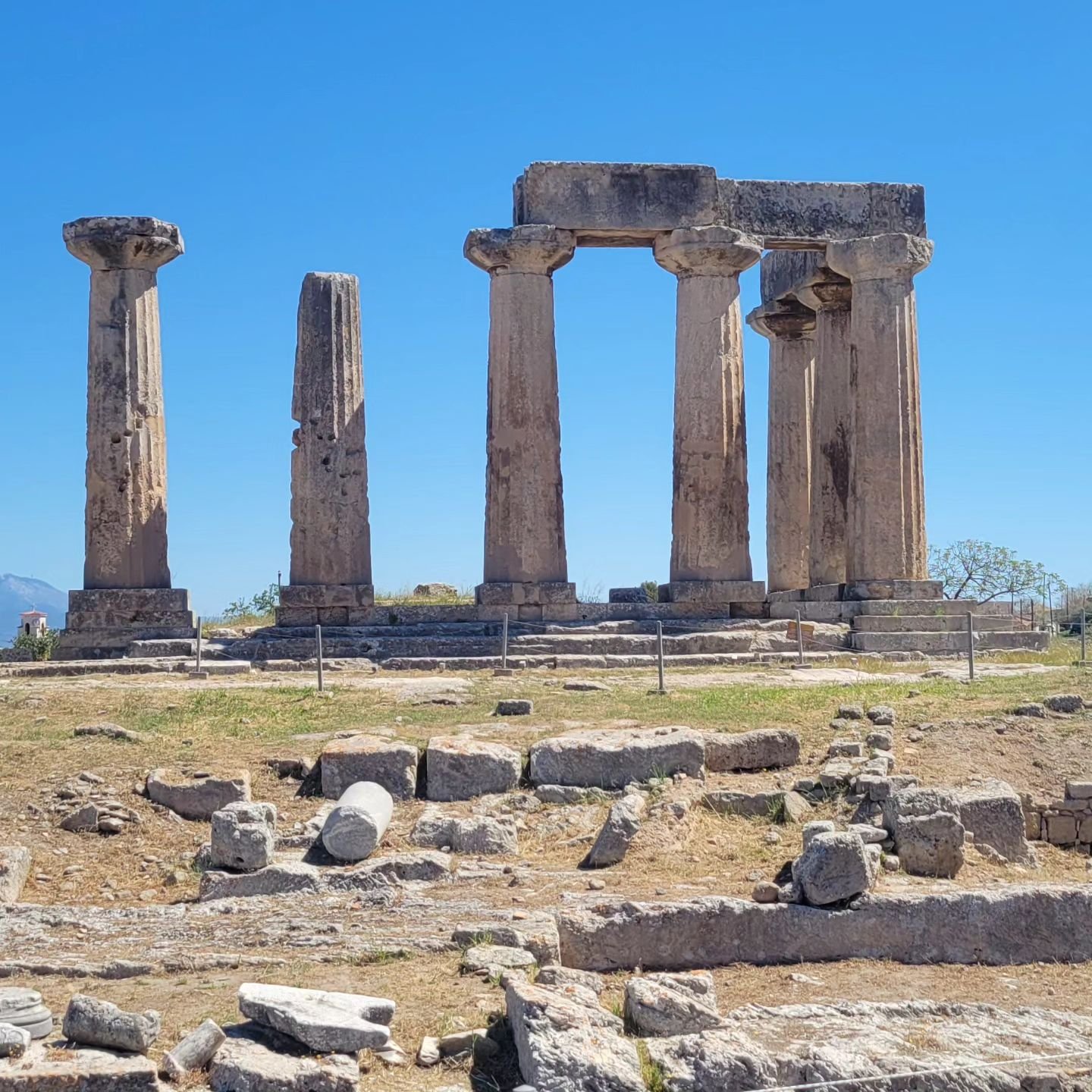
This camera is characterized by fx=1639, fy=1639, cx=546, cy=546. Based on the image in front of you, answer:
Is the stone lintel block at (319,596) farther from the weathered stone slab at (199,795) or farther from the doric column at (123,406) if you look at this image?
the weathered stone slab at (199,795)

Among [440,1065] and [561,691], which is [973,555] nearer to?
[561,691]

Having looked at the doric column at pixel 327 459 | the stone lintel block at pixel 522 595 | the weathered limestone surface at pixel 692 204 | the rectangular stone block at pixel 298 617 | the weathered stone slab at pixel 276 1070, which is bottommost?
the weathered stone slab at pixel 276 1070

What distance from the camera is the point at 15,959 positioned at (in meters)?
10.7

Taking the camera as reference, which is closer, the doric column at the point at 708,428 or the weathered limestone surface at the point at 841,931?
the weathered limestone surface at the point at 841,931

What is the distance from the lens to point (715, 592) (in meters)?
29.4

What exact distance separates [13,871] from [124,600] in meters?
15.6

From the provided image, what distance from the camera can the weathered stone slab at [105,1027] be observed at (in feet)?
28.1

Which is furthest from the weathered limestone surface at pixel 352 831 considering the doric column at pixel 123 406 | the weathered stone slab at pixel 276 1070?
the doric column at pixel 123 406

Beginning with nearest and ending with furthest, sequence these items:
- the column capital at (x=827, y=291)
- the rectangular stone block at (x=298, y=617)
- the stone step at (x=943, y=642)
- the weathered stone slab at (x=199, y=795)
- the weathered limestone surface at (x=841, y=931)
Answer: the weathered limestone surface at (x=841, y=931) → the weathered stone slab at (x=199, y=795) → the stone step at (x=943, y=642) → the rectangular stone block at (x=298, y=617) → the column capital at (x=827, y=291)

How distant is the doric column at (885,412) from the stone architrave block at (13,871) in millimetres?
19368

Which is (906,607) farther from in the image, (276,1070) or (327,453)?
(276,1070)

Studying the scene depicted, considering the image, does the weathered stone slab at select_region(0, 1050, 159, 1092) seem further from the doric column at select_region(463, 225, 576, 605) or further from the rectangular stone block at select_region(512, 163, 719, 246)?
the rectangular stone block at select_region(512, 163, 719, 246)

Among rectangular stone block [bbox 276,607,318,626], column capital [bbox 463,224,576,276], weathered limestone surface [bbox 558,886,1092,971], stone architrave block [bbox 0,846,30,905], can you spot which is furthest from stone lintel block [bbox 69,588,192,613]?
weathered limestone surface [bbox 558,886,1092,971]

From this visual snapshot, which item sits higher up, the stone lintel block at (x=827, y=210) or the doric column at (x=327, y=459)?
the stone lintel block at (x=827, y=210)
